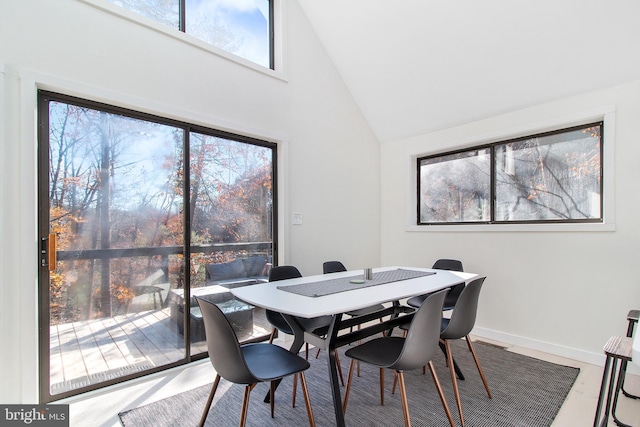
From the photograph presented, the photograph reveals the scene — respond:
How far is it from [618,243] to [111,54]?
4447mm

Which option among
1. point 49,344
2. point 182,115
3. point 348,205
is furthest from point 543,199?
point 49,344

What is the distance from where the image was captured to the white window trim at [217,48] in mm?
2398

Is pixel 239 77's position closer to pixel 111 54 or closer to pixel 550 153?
pixel 111 54

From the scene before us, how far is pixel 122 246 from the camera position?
2477mm

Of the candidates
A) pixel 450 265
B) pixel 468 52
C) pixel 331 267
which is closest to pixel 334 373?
pixel 331 267

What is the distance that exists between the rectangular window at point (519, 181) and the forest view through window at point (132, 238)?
2.48 m

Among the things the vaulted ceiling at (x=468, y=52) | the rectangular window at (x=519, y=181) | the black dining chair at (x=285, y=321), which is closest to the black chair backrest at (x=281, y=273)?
the black dining chair at (x=285, y=321)

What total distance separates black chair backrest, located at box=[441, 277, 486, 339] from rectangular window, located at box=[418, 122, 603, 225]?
182 centimetres

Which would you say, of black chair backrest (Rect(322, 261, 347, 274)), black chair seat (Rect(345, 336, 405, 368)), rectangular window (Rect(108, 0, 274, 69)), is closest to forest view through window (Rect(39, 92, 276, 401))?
black chair backrest (Rect(322, 261, 347, 274))

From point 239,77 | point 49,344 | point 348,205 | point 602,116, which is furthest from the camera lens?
point 348,205

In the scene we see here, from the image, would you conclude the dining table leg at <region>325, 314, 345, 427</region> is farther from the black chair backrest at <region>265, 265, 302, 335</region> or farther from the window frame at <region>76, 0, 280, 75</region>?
the window frame at <region>76, 0, 280, 75</region>

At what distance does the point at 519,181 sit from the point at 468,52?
149 cm

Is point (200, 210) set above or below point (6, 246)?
above

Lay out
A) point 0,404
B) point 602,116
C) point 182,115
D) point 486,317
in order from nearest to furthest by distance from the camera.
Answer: point 0,404
point 182,115
point 602,116
point 486,317
